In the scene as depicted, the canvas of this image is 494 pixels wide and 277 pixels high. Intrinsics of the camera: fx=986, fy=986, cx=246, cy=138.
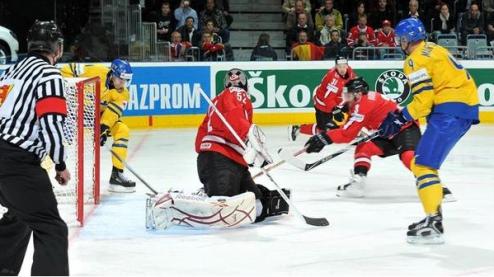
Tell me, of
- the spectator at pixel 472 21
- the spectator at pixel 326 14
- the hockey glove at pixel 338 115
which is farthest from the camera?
the spectator at pixel 326 14

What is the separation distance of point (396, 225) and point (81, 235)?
192 centimetres

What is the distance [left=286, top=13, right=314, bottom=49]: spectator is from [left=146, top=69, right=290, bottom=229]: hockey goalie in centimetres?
801

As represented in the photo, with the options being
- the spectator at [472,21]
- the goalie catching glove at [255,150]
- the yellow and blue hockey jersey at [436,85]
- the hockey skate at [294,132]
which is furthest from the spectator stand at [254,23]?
the yellow and blue hockey jersey at [436,85]

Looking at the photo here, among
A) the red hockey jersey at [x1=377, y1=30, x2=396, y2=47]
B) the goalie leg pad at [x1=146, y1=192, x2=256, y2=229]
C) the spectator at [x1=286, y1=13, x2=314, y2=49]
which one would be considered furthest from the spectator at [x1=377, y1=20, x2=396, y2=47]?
the goalie leg pad at [x1=146, y1=192, x2=256, y2=229]

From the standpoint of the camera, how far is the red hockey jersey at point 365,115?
6.91 metres

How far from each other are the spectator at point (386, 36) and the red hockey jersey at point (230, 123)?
822cm

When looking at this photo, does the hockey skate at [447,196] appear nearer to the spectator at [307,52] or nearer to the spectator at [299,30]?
the spectator at [307,52]

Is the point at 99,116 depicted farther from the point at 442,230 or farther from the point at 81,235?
the point at 442,230

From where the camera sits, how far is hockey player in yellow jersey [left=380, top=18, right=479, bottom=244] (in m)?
5.40

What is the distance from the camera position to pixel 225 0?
15.2 m

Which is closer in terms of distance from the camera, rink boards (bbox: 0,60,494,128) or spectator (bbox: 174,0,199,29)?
rink boards (bbox: 0,60,494,128)

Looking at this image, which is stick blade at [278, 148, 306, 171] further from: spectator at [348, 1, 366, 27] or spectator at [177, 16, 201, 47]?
spectator at [348, 1, 366, 27]

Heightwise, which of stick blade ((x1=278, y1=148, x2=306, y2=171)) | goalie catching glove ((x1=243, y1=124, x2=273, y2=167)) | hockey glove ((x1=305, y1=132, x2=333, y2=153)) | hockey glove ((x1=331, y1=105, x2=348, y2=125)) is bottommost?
hockey glove ((x1=331, y1=105, x2=348, y2=125))

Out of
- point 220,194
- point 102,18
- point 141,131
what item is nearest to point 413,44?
point 220,194
